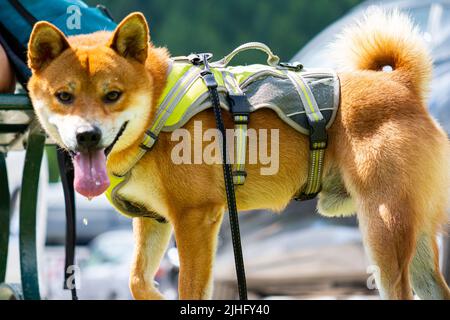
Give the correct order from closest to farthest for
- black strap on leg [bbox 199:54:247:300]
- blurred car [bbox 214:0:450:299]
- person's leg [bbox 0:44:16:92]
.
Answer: black strap on leg [bbox 199:54:247:300] < person's leg [bbox 0:44:16:92] < blurred car [bbox 214:0:450:299]

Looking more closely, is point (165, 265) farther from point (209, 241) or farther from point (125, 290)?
point (209, 241)

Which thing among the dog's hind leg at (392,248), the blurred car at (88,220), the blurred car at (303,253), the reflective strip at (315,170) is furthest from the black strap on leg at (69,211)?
the blurred car at (88,220)

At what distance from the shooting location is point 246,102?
3.38 m

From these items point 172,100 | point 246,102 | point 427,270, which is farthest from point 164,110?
point 427,270

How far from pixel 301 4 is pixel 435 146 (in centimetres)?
1166

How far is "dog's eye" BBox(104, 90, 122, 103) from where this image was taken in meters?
3.21

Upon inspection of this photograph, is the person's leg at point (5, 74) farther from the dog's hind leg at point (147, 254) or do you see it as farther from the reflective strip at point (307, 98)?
the reflective strip at point (307, 98)

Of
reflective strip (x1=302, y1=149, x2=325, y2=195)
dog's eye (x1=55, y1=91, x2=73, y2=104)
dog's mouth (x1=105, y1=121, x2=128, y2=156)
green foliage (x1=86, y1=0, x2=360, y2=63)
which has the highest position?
green foliage (x1=86, y1=0, x2=360, y2=63)

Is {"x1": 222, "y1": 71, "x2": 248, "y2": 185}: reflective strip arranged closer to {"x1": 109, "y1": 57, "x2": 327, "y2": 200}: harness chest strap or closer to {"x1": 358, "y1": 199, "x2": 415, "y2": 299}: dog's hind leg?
{"x1": 109, "y1": 57, "x2": 327, "y2": 200}: harness chest strap

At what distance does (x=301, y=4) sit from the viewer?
14750 mm

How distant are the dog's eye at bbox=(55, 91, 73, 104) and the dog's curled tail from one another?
1.15m

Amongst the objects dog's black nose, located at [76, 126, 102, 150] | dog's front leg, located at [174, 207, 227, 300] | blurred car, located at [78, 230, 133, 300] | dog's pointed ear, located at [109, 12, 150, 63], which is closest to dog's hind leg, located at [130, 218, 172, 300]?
dog's front leg, located at [174, 207, 227, 300]

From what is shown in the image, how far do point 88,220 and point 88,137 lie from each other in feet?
28.1

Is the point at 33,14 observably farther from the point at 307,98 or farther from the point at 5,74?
the point at 307,98
